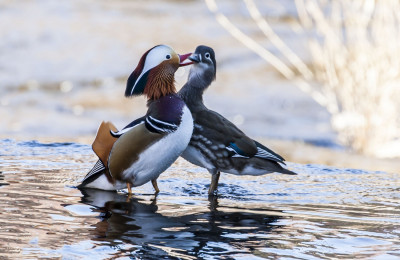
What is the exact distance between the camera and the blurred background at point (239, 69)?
1313 centimetres

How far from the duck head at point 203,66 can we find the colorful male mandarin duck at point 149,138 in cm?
64

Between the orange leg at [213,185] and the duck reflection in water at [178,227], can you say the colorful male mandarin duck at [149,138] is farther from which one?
the orange leg at [213,185]

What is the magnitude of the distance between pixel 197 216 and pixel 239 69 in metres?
13.4

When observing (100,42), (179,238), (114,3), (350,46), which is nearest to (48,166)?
(179,238)

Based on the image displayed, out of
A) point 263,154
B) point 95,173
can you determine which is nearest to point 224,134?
point 263,154

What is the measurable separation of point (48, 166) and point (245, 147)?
A: 5.94 feet

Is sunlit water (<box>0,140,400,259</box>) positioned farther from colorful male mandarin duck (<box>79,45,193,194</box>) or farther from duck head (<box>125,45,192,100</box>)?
duck head (<box>125,45,192,100</box>)

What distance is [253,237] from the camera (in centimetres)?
535

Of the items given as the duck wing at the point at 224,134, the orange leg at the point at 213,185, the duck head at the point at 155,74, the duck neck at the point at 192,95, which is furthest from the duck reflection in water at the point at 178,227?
the duck neck at the point at 192,95

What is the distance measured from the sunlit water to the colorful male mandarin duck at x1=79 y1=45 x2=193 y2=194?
6.8 inches

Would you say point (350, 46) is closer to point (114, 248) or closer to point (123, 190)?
point (123, 190)

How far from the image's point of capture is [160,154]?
625 cm

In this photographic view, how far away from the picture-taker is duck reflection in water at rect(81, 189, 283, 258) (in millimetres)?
5020

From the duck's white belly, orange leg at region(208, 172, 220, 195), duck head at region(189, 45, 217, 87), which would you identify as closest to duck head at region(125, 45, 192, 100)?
the duck's white belly
